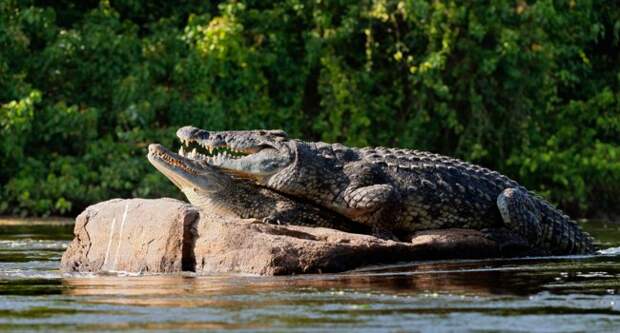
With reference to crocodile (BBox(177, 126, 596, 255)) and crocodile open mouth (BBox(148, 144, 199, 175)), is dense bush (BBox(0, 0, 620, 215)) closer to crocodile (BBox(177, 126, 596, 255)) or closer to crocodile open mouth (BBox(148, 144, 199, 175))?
crocodile open mouth (BBox(148, 144, 199, 175))

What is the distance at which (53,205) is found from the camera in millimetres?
25172

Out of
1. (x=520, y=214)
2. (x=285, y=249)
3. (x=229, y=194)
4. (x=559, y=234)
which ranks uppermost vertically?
(x=229, y=194)

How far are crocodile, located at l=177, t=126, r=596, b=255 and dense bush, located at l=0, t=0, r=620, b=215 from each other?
10.4 metres

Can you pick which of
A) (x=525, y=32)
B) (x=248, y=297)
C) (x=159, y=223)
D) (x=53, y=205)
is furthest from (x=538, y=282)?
(x=525, y=32)

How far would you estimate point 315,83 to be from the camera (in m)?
29.0

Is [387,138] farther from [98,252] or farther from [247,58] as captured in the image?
[98,252]

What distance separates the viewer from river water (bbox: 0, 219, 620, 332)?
983cm

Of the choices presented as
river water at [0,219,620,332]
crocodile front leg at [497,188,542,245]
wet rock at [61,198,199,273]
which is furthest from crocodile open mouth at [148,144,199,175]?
crocodile front leg at [497,188,542,245]

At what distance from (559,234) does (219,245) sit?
12.1ft

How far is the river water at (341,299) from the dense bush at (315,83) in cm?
1131

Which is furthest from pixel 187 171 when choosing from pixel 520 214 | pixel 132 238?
pixel 520 214

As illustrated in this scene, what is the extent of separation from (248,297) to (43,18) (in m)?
15.9

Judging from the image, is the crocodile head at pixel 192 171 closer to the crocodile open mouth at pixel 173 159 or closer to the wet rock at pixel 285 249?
the crocodile open mouth at pixel 173 159

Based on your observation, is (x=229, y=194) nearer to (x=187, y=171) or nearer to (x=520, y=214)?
(x=187, y=171)
